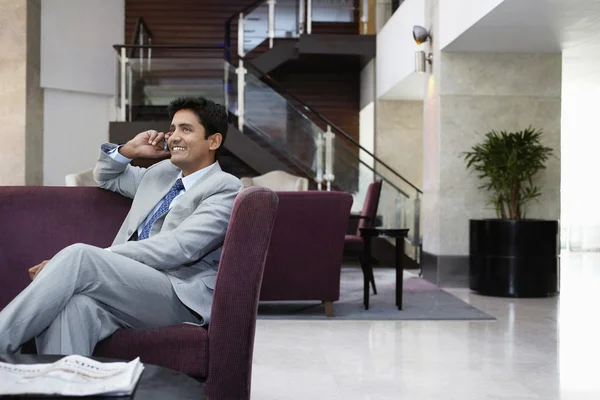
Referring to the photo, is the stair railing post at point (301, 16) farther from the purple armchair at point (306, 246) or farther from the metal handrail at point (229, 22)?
the purple armchair at point (306, 246)

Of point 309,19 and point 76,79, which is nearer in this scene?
point 309,19

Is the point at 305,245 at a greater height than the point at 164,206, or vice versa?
the point at 164,206

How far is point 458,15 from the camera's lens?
7.25m

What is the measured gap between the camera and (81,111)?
1239 cm

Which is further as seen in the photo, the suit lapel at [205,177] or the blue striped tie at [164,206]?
the blue striped tie at [164,206]

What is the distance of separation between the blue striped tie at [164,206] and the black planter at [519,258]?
480cm

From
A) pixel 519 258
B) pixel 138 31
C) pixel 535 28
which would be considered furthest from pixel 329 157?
pixel 138 31

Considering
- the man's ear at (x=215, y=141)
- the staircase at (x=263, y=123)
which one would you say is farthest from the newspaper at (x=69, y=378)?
the staircase at (x=263, y=123)

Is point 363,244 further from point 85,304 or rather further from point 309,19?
point 309,19

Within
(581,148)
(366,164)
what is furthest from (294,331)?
(581,148)

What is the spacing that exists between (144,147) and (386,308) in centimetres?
349

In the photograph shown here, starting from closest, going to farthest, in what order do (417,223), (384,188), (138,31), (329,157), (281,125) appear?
(417,223), (384,188), (329,157), (281,125), (138,31)

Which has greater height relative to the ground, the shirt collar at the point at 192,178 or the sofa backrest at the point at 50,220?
the shirt collar at the point at 192,178

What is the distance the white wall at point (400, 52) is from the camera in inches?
371
